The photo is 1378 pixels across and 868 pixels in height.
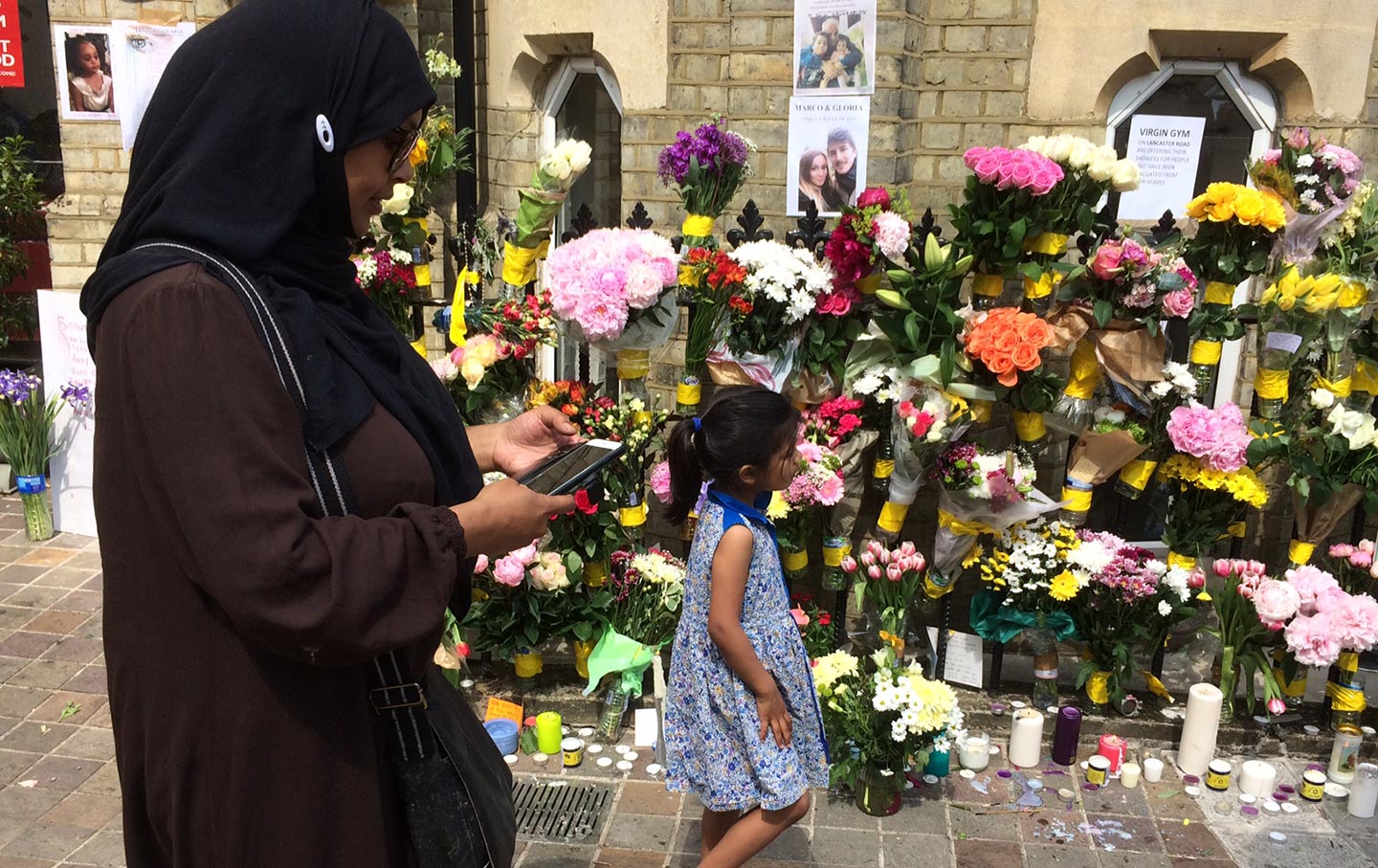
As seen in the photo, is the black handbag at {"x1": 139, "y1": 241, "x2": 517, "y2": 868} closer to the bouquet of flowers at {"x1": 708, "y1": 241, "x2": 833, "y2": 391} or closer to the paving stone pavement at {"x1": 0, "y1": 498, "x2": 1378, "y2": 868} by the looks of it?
the paving stone pavement at {"x1": 0, "y1": 498, "x2": 1378, "y2": 868}

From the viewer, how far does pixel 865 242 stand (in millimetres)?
3988

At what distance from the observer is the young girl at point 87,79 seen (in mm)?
6250

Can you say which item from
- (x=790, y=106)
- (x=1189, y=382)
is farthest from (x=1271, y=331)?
(x=790, y=106)

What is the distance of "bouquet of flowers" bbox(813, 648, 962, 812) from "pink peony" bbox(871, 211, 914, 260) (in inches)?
55.4

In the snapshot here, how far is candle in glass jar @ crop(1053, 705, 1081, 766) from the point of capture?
4.02 meters

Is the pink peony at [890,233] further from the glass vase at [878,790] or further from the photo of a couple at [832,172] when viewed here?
the glass vase at [878,790]

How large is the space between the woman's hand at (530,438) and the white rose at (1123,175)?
2.47 meters

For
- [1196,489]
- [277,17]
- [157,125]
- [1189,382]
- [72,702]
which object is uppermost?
[277,17]

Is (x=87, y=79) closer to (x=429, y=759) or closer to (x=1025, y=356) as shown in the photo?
(x=1025, y=356)

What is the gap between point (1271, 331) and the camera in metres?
4.10

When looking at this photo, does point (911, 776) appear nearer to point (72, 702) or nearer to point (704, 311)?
point (704, 311)

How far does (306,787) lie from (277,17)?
3.57 feet

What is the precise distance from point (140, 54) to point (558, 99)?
7.80ft

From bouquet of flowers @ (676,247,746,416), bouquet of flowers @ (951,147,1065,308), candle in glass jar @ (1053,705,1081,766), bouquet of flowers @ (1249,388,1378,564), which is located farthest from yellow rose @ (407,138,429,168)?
bouquet of flowers @ (1249,388,1378,564)
